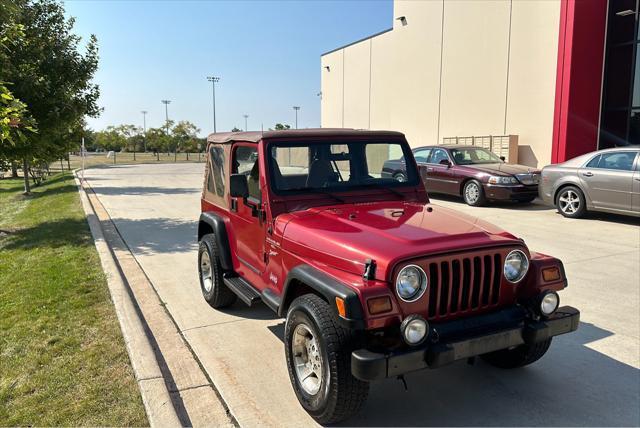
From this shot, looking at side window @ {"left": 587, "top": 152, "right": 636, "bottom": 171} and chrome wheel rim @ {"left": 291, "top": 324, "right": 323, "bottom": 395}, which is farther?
side window @ {"left": 587, "top": 152, "right": 636, "bottom": 171}

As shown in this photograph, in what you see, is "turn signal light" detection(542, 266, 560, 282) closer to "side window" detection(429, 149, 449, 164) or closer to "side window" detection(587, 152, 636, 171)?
"side window" detection(587, 152, 636, 171)

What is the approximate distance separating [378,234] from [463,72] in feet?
55.3

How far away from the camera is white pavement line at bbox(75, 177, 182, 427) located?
3.10 metres

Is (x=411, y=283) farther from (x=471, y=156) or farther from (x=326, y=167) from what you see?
(x=471, y=156)

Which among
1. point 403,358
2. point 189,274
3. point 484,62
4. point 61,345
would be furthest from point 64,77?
point 484,62

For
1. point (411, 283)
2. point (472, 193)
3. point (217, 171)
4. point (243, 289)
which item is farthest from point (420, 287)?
point (472, 193)

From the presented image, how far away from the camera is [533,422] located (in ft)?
10.1

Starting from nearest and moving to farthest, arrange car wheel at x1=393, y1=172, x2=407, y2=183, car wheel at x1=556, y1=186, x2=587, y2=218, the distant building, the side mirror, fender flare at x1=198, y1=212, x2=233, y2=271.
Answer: the side mirror < car wheel at x1=393, y1=172, x2=407, y2=183 < fender flare at x1=198, y1=212, x2=233, y2=271 < car wheel at x1=556, y1=186, x2=587, y2=218 < the distant building

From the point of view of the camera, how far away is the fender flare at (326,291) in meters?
2.67

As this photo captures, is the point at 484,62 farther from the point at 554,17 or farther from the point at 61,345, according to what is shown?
the point at 61,345

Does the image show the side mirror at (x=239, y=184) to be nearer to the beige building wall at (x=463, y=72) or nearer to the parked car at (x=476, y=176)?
the parked car at (x=476, y=176)

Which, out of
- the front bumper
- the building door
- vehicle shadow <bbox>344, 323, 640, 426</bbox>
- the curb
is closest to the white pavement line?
the curb

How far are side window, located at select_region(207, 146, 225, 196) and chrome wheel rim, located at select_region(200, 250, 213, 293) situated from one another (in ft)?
2.29

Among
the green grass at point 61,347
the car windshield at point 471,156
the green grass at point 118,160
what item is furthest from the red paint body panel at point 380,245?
the green grass at point 118,160
